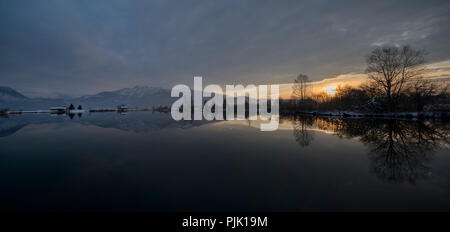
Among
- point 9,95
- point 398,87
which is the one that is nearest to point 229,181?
point 398,87

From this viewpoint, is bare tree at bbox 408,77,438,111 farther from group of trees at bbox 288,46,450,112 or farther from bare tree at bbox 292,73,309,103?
bare tree at bbox 292,73,309,103

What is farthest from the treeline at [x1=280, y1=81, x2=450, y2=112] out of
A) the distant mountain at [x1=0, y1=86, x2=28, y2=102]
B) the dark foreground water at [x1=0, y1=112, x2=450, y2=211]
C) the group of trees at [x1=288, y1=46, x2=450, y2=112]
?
the distant mountain at [x1=0, y1=86, x2=28, y2=102]

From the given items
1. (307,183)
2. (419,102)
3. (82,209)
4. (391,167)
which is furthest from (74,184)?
(419,102)

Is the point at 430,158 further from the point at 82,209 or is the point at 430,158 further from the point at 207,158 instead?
the point at 82,209

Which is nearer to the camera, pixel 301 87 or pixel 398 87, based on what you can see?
pixel 398 87

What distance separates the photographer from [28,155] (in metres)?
5.93

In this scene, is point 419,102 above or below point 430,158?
above

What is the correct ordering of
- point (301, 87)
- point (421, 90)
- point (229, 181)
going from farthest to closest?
point (301, 87)
point (421, 90)
point (229, 181)

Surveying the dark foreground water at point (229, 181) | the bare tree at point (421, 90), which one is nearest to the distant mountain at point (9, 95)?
the dark foreground water at point (229, 181)

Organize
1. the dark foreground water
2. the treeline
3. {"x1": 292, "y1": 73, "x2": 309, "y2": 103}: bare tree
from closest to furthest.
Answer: the dark foreground water, the treeline, {"x1": 292, "y1": 73, "x2": 309, "y2": 103}: bare tree

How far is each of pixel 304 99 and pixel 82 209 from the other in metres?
49.7

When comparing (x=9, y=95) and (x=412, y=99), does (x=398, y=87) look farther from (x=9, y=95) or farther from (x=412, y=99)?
(x=9, y=95)

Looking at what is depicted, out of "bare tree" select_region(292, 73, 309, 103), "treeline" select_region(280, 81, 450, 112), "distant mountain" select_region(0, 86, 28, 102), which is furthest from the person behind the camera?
"distant mountain" select_region(0, 86, 28, 102)
